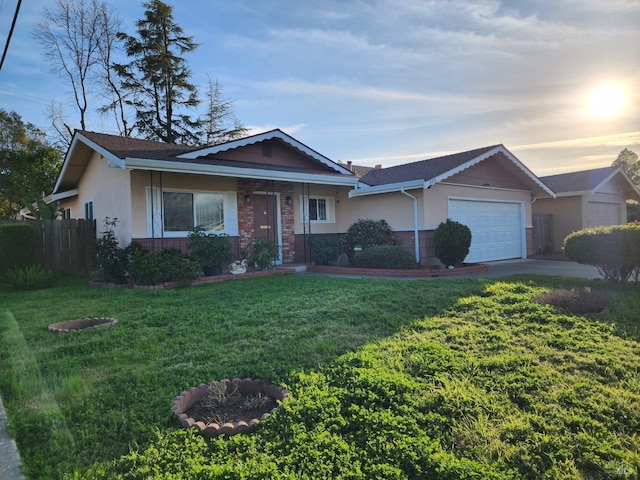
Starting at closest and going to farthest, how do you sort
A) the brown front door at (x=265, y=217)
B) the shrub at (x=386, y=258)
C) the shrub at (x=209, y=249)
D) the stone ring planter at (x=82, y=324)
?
the stone ring planter at (x=82, y=324)
the shrub at (x=209, y=249)
the shrub at (x=386, y=258)
the brown front door at (x=265, y=217)

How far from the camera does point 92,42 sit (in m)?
23.4

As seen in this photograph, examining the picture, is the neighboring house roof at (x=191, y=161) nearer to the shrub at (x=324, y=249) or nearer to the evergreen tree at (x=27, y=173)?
the shrub at (x=324, y=249)

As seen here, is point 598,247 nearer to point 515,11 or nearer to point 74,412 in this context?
point 515,11

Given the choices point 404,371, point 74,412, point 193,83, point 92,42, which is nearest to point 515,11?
point 404,371

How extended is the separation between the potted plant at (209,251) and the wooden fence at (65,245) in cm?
366

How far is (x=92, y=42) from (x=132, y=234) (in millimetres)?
18683

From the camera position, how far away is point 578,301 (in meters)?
6.26

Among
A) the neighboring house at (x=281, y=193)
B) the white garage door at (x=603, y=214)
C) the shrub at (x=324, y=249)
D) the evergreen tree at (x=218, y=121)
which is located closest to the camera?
the neighboring house at (x=281, y=193)

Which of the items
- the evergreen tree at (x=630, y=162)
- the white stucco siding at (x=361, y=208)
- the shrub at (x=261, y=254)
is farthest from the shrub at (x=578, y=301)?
the evergreen tree at (x=630, y=162)

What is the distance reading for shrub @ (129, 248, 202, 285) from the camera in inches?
373

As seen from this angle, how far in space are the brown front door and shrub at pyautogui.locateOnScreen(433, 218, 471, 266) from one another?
17.6 feet

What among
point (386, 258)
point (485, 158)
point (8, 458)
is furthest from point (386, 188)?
point (8, 458)

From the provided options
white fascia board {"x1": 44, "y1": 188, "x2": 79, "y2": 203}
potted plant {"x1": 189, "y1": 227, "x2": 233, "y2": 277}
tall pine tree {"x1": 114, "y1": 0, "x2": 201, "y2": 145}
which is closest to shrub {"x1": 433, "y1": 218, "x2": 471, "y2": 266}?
potted plant {"x1": 189, "y1": 227, "x2": 233, "y2": 277}

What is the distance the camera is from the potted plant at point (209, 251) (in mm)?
10430
